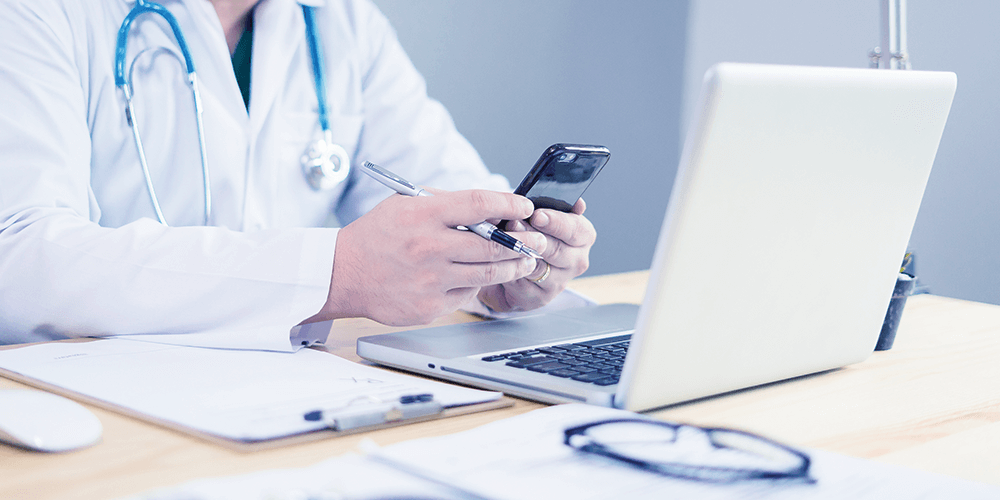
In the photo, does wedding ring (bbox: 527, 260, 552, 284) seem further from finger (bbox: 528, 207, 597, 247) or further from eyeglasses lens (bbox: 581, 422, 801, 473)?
eyeglasses lens (bbox: 581, 422, 801, 473)

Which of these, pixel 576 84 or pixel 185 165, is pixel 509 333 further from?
pixel 576 84

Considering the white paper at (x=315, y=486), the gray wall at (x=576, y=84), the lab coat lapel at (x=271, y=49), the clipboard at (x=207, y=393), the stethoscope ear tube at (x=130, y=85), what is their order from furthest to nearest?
the gray wall at (x=576, y=84), the lab coat lapel at (x=271, y=49), the stethoscope ear tube at (x=130, y=85), the clipboard at (x=207, y=393), the white paper at (x=315, y=486)

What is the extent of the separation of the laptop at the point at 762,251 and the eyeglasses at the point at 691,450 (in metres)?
0.05

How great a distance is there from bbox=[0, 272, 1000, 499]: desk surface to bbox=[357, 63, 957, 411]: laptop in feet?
0.09

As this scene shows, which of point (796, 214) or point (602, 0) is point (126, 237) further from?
point (602, 0)

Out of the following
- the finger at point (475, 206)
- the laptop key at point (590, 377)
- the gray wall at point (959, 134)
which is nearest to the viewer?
the laptop key at point (590, 377)

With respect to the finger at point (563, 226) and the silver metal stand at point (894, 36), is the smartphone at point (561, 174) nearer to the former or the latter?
the finger at point (563, 226)

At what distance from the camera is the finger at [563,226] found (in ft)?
2.66

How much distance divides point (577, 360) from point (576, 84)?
2201 millimetres

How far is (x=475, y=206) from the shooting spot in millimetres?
693

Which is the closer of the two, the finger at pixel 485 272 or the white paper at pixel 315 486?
the white paper at pixel 315 486

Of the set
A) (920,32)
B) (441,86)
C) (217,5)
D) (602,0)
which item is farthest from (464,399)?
(602,0)

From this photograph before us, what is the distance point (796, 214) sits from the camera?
0.57 m

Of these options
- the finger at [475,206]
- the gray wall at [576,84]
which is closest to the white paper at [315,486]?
the finger at [475,206]
